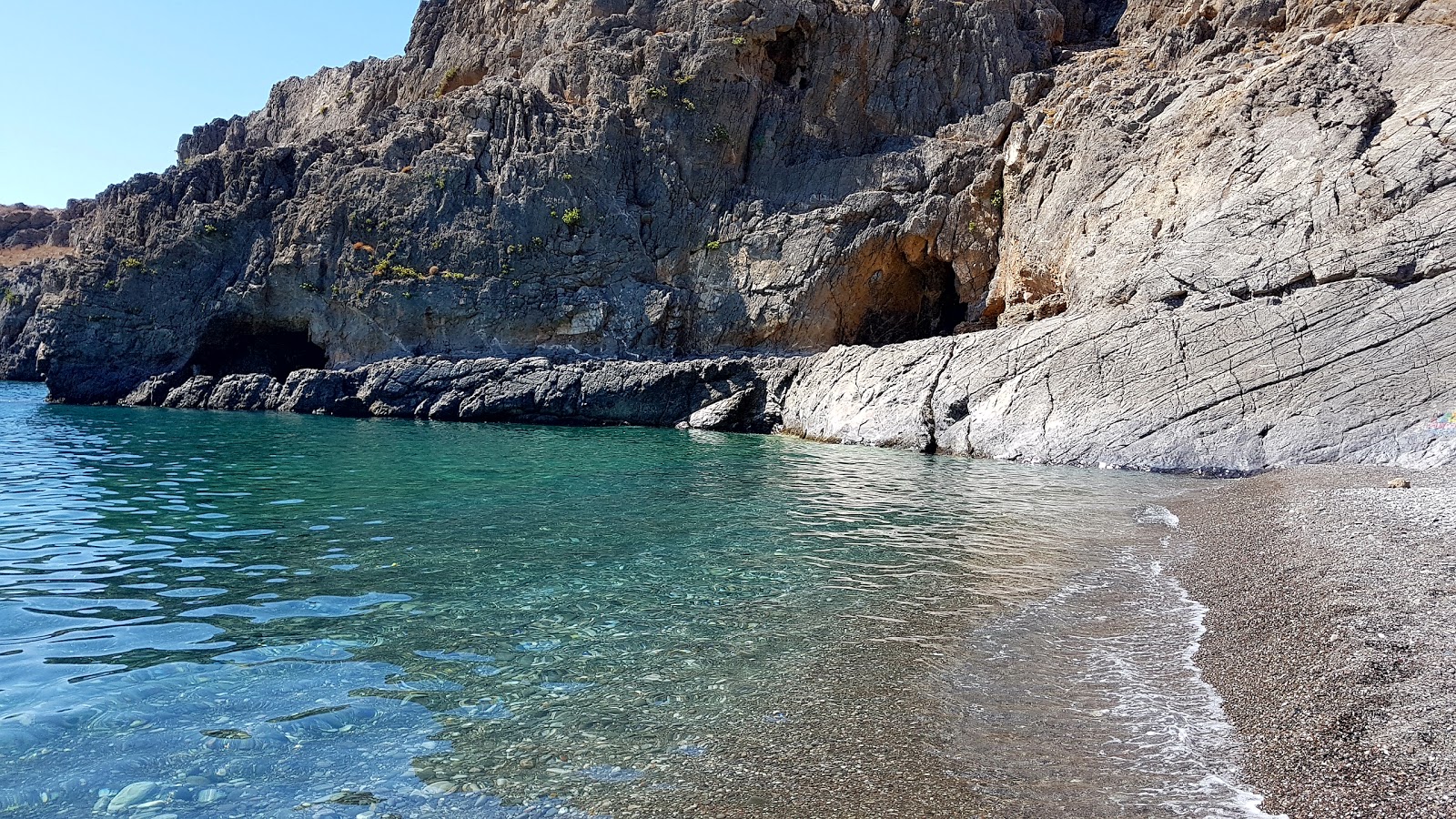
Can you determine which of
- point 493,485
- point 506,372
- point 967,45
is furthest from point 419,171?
point 493,485

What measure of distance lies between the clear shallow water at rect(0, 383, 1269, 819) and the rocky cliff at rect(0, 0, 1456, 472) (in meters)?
12.1

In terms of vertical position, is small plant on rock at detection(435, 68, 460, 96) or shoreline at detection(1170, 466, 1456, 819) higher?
small plant on rock at detection(435, 68, 460, 96)

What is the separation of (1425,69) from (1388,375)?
11913 mm

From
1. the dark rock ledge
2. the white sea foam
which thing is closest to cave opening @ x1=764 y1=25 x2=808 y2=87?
the dark rock ledge

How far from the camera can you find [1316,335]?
69.5 feet

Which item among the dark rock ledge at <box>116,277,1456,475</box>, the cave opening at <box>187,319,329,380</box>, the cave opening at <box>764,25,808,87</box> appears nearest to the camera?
the dark rock ledge at <box>116,277,1456,475</box>

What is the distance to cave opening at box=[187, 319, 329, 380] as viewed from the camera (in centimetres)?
4747

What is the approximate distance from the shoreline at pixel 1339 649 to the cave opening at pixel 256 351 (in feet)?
157

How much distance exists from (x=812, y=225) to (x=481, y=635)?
36.9 meters

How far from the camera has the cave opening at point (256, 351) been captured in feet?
156

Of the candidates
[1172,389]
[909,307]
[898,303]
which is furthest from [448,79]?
[1172,389]

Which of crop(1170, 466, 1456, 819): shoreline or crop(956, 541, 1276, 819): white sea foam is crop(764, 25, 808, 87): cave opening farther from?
crop(956, 541, 1276, 819): white sea foam

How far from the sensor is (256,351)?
5062 centimetres

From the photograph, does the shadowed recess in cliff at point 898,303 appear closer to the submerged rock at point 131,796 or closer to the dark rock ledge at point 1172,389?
the dark rock ledge at point 1172,389
